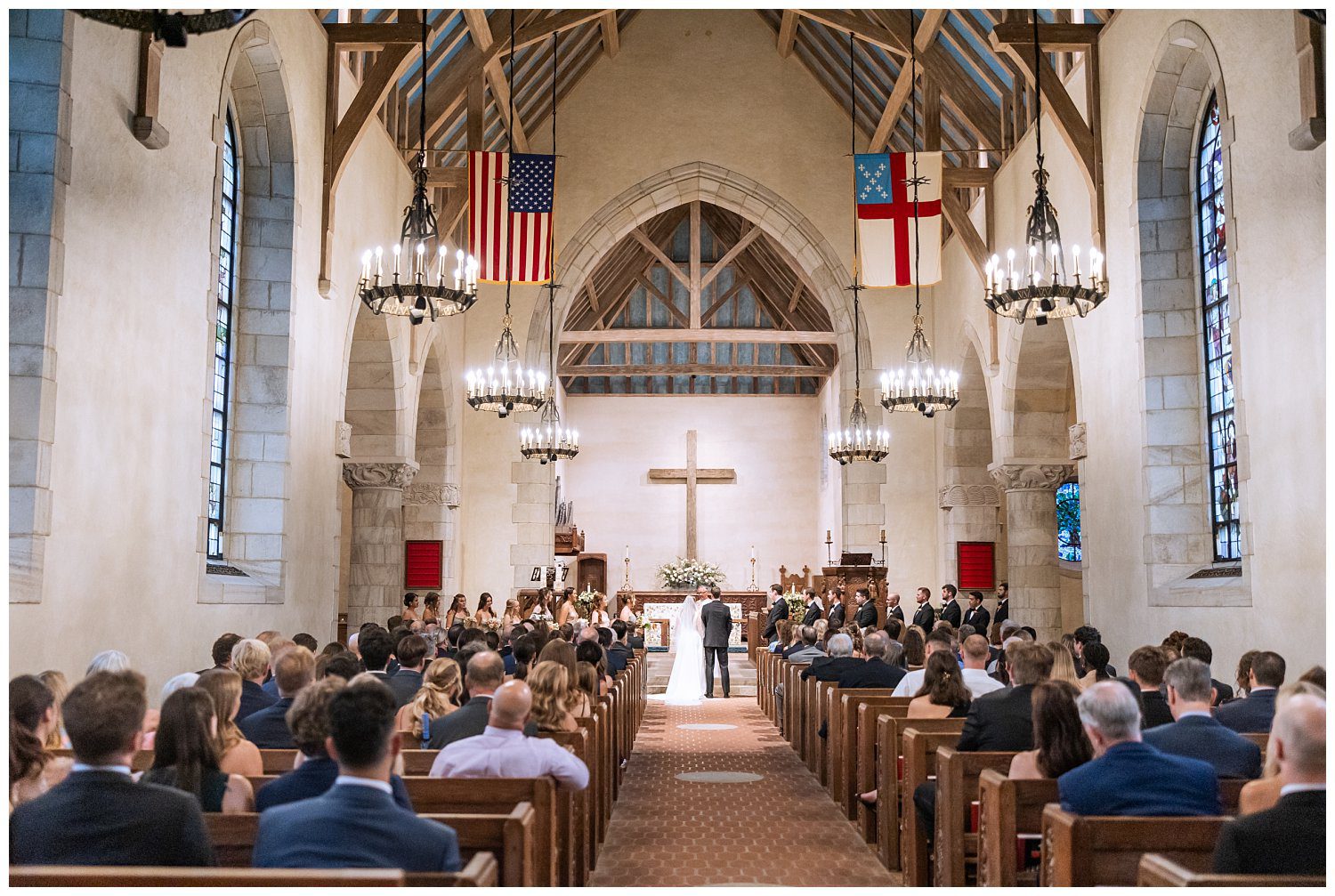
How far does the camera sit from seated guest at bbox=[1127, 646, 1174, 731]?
520 centimetres

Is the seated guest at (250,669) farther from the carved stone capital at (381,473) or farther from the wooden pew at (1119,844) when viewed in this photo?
the carved stone capital at (381,473)

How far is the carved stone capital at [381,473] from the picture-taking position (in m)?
13.6

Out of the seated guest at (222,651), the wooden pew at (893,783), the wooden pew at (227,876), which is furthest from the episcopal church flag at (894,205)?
the wooden pew at (227,876)

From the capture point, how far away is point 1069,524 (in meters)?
17.4

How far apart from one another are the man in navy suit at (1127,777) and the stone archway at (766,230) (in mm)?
13495

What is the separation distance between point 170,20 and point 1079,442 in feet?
30.6

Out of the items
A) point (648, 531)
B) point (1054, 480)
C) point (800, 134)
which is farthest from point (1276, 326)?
point (648, 531)

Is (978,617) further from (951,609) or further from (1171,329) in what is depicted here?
(1171,329)

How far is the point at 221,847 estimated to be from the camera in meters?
3.04

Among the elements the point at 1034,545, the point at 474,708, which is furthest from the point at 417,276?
the point at 1034,545

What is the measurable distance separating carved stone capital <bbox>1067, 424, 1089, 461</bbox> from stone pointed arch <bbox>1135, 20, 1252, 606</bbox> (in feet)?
4.57

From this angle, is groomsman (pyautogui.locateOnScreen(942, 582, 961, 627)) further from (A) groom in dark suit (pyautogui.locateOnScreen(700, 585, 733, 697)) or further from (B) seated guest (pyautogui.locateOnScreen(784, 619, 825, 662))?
(B) seated guest (pyautogui.locateOnScreen(784, 619, 825, 662))

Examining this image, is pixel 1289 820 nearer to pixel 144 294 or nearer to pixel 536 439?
pixel 144 294

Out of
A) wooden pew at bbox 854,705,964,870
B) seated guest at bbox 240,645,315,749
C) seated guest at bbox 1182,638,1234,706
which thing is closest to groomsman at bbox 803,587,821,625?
seated guest at bbox 1182,638,1234,706
